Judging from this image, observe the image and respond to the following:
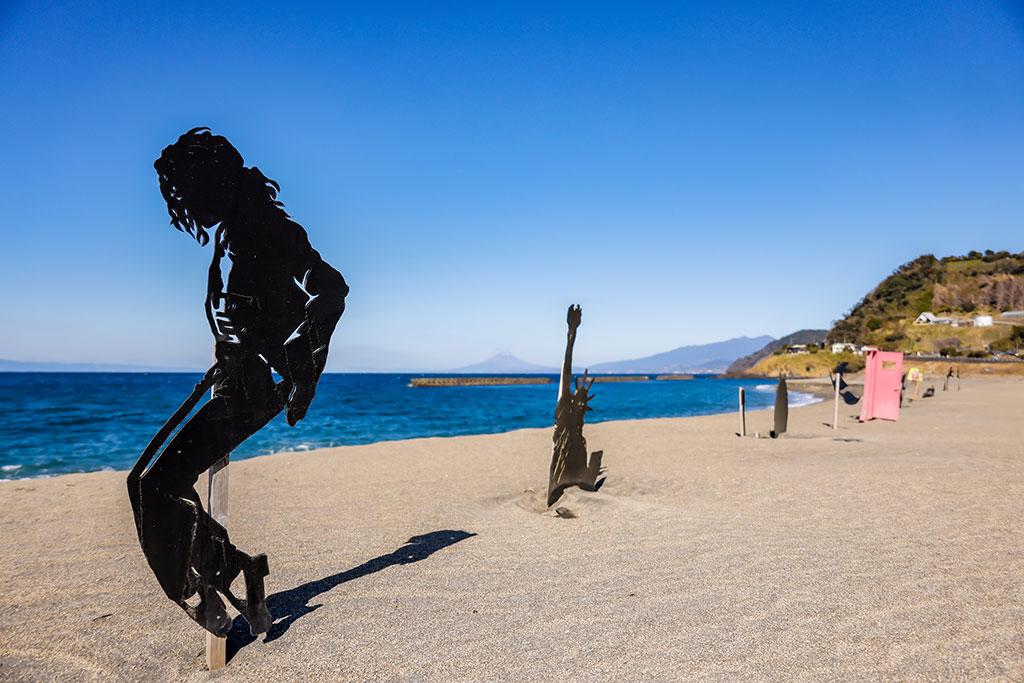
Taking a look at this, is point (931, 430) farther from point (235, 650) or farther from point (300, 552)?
point (235, 650)

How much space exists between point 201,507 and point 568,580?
324 centimetres

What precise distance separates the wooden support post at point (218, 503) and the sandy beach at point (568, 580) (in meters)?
0.11

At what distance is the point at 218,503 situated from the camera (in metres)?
4.46

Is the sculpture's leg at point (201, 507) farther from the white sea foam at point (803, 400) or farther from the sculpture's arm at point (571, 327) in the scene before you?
the white sea foam at point (803, 400)

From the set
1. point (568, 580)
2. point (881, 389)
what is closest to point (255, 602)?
point (568, 580)

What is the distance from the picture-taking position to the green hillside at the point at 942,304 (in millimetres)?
88188

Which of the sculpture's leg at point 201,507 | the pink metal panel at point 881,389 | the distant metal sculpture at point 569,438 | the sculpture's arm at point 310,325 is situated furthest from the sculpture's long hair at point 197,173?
the pink metal panel at point 881,389

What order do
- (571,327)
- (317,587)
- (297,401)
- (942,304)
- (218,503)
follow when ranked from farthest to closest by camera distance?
(942,304), (571,327), (317,587), (297,401), (218,503)

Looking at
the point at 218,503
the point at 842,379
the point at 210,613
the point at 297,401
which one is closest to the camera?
the point at 210,613

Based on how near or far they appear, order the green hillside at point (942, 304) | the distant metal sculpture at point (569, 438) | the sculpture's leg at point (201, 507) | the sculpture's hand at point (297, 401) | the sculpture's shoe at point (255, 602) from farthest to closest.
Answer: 1. the green hillside at point (942, 304)
2. the distant metal sculpture at point (569, 438)
3. the sculpture's hand at point (297, 401)
4. the sculpture's shoe at point (255, 602)
5. the sculpture's leg at point (201, 507)

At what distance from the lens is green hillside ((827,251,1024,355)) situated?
88.2 metres

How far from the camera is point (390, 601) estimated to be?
5.38m

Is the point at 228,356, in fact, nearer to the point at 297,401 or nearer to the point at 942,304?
the point at 297,401

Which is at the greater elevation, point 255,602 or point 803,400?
point 255,602
